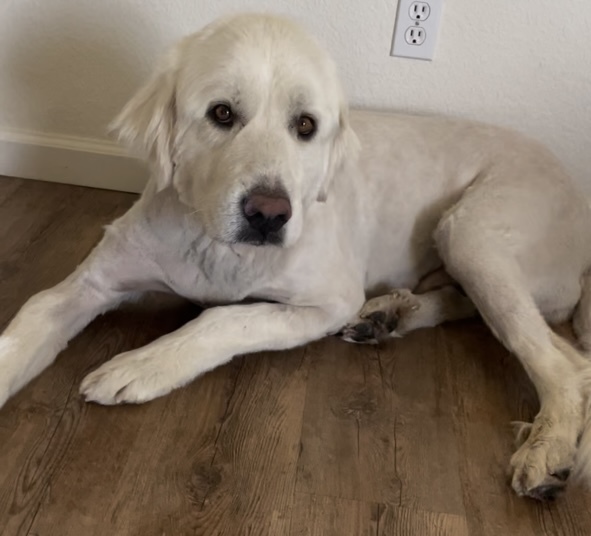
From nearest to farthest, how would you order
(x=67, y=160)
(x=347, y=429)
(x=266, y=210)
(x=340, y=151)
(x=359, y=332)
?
1. (x=266, y=210)
2. (x=347, y=429)
3. (x=340, y=151)
4. (x=359, y=332)
5. (x=67, y=160)

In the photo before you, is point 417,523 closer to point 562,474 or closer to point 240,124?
point 562,474

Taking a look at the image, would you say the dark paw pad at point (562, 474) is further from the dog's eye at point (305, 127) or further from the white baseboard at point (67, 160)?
the white baseboard at point (67, 160)

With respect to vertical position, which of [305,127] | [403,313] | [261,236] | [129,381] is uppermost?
[305,127]

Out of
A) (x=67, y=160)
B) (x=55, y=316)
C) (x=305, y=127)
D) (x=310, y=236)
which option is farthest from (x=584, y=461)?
(x=67, y=160)

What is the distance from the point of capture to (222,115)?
1525mm

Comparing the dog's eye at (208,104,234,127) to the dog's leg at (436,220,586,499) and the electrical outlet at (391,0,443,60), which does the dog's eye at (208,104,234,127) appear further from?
the electrical outlet at (391,0,443,60)

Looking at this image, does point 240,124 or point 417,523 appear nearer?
point 417,523

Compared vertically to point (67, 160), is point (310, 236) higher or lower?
higher

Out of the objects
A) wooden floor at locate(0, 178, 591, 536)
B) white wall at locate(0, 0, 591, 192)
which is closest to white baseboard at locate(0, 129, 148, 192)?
white wall at locate(0, 0, 591, 192)

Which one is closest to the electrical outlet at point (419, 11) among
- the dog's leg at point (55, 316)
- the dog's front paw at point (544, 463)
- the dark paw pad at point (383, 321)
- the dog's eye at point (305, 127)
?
the dog's eye at point (305, 127)

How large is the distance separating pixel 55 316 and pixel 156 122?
1.60 feet

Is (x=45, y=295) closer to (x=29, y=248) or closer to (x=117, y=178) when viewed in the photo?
(x=29, y=248)

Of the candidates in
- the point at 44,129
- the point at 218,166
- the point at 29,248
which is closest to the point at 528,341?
the point at 218,166

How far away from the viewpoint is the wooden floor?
1.32 m
